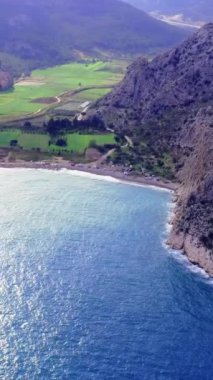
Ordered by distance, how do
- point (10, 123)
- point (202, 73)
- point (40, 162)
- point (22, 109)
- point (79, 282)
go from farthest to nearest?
point (22, 109) < point (10, 123) < point (202, 73) < point (40, 162) < point (79, 282)

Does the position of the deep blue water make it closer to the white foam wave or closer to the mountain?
the white foam wave

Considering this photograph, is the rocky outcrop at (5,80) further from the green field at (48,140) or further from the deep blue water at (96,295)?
the deep blue water at (96,295)

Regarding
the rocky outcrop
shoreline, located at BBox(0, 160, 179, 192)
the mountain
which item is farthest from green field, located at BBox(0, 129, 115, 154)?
the rocky outcrop

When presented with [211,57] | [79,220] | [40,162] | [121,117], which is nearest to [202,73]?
[211,57]

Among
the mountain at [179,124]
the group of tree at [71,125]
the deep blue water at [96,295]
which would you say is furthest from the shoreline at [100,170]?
the group of tree at [71,125]

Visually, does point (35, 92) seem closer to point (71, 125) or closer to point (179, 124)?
point (71, 125)

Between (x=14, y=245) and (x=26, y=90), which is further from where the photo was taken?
(x=26, y=90)

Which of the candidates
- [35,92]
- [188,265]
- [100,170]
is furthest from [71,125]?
[188,265]

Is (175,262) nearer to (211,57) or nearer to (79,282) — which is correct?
(79,282)
